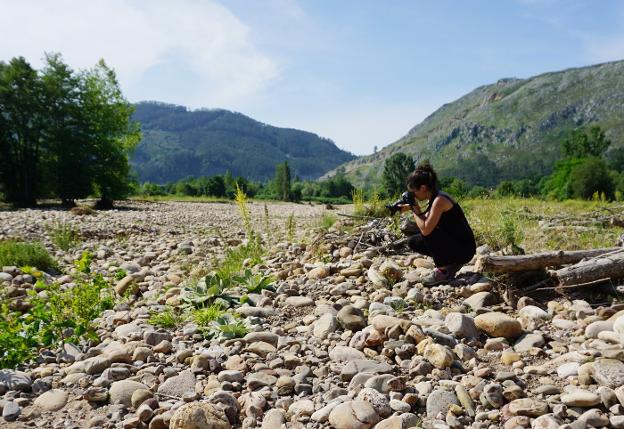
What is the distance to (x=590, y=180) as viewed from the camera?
42.1 m

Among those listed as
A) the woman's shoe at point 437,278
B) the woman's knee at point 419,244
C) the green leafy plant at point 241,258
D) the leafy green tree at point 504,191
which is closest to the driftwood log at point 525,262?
the woman's shoe at point 437,278

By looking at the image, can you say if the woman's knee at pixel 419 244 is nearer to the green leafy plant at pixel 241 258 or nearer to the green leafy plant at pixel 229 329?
the green leafy plant at pixel 241 258

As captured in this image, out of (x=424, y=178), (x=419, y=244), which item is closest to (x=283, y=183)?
(x=419, y=244)

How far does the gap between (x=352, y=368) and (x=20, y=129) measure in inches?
1190

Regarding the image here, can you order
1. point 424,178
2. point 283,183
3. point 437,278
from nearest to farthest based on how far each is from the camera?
point 437,278 → point 424,178 → point 283,183

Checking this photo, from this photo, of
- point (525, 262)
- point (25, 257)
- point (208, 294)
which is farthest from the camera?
point (25, 257)

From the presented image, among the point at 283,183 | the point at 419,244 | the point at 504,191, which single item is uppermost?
the point at 283,183

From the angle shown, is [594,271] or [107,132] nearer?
[594,271]

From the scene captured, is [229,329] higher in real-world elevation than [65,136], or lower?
lower

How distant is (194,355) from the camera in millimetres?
3633

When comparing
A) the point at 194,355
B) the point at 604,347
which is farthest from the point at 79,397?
the point at 604,347

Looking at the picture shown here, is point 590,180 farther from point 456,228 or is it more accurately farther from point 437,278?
point 437,278

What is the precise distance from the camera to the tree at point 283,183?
7709 centimetres

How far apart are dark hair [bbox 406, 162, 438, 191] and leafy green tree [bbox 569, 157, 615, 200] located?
4332 centimetres
